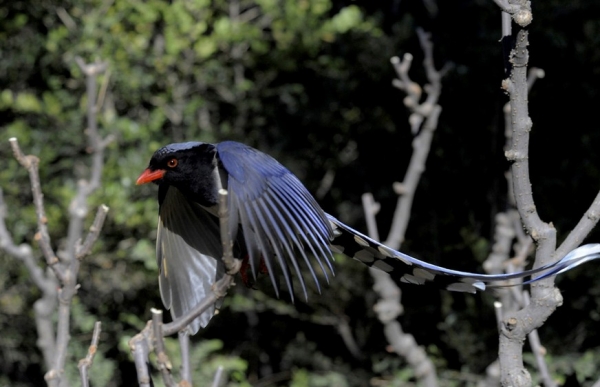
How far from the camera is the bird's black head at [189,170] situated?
3.02 metres

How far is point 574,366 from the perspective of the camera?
4625 mm

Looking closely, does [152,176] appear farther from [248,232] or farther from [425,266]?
[425,266]

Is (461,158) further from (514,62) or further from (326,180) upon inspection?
(514,62)

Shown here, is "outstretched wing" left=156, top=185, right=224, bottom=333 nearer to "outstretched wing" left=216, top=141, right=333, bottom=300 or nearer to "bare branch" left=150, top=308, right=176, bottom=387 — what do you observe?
"outstretched wing" left=216, top=141, right=333, bottom=300

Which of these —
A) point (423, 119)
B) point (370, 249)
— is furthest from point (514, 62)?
point (423, 119)

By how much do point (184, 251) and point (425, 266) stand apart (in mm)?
995

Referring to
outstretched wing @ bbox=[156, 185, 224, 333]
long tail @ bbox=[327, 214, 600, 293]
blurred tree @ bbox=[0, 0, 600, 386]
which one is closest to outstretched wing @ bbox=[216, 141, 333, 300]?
long tail @ bbox=[327, 214, 600, 293]

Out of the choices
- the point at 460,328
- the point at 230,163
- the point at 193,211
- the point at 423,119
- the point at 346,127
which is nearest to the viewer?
the point at 230,163

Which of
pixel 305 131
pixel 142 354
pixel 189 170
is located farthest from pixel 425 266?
pixel 305 131

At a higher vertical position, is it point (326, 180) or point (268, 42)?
point (268, 42)

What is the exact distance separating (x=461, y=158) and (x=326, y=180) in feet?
2.76

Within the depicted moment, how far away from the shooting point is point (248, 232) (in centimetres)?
246

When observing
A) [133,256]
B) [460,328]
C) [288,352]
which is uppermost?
[133,256]

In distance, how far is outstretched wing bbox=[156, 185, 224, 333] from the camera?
9.92 feet
